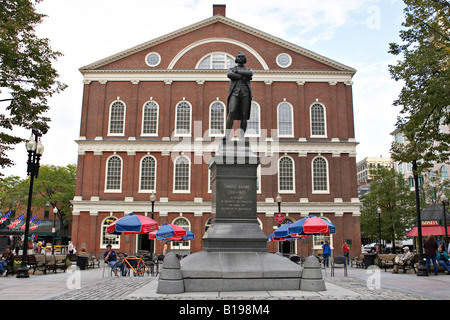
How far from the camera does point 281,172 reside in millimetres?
37156

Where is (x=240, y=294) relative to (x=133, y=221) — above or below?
below

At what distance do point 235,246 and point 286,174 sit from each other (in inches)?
1065

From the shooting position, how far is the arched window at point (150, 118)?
3788 centimetres

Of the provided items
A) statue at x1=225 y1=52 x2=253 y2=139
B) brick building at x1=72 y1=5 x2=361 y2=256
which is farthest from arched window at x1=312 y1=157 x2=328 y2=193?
statue at x1=225 y1=52 x2=253 y2=139

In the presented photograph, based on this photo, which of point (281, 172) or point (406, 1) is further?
point (281, 172)

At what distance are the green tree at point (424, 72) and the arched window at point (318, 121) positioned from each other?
1995cm

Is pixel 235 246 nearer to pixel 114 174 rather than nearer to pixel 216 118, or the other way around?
pixel 216 118

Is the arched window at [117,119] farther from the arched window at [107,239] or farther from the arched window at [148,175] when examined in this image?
the arched window at [107,239]

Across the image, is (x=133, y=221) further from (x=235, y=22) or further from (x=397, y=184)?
(x=397, y=184)

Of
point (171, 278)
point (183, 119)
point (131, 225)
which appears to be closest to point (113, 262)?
point (131, 225)

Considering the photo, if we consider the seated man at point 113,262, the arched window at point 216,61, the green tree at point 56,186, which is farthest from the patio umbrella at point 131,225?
the green tree at point 56,186

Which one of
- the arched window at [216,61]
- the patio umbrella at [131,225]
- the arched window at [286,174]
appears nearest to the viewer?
the patio umbrella at [131,225]

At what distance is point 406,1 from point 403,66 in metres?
2.59
